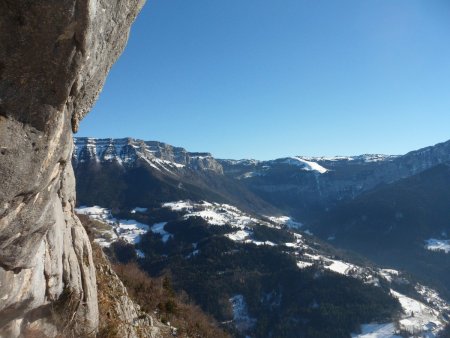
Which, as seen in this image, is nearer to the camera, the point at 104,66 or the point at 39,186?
the point at 39,186

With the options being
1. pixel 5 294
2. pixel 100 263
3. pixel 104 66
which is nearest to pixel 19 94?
pixel 104 66

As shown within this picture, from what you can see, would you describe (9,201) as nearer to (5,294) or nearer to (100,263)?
(5,294)

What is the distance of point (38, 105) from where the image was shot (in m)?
11.9

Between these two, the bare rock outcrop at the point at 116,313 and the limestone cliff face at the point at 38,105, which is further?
the bare rock outcrop at the point at 116,313

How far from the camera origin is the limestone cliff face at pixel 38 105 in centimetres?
1098

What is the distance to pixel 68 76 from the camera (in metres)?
12.0

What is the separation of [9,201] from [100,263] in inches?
703

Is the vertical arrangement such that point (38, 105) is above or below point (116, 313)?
above

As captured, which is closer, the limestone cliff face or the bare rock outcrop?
the limestone cliff face

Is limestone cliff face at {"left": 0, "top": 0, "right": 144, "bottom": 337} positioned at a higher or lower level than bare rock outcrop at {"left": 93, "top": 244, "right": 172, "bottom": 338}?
higher

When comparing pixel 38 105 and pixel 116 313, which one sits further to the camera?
pixel 116 313

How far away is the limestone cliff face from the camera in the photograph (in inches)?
432

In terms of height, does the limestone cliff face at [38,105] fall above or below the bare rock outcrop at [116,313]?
above

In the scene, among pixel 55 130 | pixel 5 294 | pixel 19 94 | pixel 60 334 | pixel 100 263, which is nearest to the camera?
pixel 19 94
